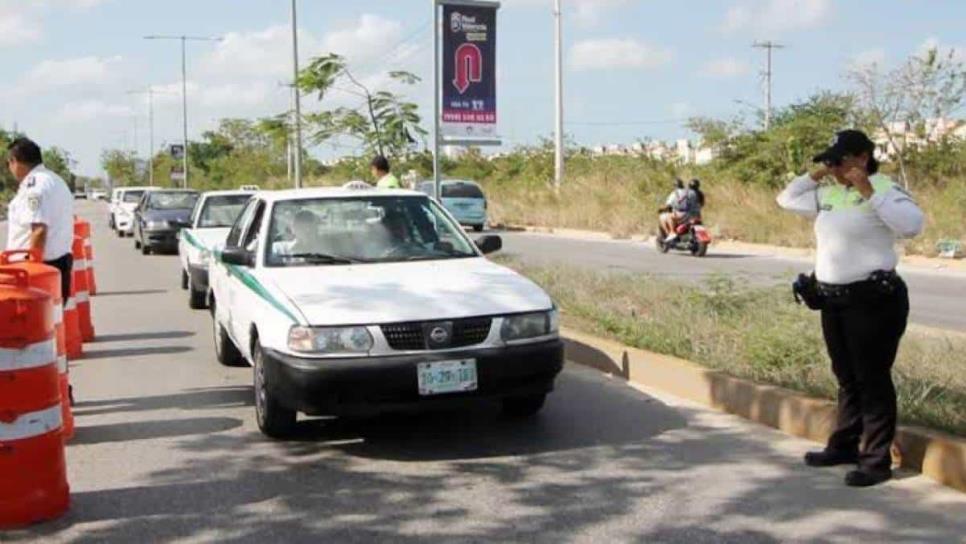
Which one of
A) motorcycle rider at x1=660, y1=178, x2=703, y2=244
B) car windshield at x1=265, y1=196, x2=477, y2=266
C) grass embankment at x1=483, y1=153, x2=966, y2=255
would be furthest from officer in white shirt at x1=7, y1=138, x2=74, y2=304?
grass embankment at x1=483, y1=153, x2=966, y2=255

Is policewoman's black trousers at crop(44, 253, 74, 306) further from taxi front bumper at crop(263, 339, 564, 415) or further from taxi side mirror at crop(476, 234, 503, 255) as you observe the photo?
taxi side mirror at crop(476, 234, 503, 255)

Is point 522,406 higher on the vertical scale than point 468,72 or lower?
lower

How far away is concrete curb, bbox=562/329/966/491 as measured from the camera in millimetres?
5168

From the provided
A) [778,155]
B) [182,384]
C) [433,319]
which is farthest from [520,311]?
[778,155]

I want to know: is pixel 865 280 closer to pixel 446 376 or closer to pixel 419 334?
pixel 446 376

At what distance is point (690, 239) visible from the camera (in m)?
20.8

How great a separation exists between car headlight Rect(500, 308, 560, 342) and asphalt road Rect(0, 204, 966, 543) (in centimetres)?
67

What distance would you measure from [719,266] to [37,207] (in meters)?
13.7

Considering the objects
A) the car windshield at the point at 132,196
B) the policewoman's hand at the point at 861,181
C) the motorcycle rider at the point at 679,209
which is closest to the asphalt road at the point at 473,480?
the policewoman's hand at the point at 861,181

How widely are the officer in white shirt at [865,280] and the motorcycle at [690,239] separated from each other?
15452mm

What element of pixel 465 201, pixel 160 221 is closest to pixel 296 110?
pixel 160 221

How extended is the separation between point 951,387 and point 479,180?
141 ft

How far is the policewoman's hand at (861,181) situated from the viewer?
4.98 m

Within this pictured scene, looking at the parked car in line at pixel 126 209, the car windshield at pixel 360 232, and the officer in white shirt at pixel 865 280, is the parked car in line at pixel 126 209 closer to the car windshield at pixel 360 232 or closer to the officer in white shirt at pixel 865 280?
the car windshield at pixel 360 232
